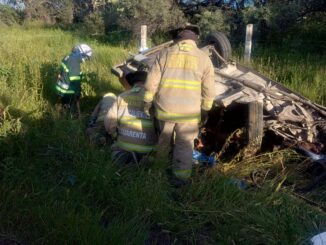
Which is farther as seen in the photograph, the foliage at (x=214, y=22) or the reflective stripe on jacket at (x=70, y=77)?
the foliage at (x=214, y=22)

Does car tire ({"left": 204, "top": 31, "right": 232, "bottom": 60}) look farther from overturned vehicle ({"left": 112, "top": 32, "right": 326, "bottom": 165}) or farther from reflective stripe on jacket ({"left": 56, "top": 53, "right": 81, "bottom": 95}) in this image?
reflective stripe on jacket ({"left": 56, "top": 53, "right": 81, "bottom": 95})

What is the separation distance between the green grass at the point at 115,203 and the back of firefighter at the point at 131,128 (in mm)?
394

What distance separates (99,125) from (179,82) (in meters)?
1.45

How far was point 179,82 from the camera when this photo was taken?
4.18 meters

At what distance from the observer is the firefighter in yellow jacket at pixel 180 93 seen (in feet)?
13.7

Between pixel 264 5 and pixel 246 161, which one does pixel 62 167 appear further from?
pixel 264 5

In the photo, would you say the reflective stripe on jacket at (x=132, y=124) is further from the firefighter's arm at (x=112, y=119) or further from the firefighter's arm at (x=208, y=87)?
the firefighter's arm at (x=208, y=87)

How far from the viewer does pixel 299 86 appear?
7340mm

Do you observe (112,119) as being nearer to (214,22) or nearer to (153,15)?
(214,22)

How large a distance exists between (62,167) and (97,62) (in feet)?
19.2

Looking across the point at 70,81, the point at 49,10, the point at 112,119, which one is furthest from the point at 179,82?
the point at 49,10

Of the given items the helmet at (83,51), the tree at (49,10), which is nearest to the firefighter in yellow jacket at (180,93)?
the helmet at (83,51)

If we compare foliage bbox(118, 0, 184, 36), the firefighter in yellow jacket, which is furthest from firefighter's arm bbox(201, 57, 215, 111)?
foliage bbox(118, 0, 184, 36)

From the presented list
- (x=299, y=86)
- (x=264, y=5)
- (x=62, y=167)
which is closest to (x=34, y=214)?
(x=62, y=167)
